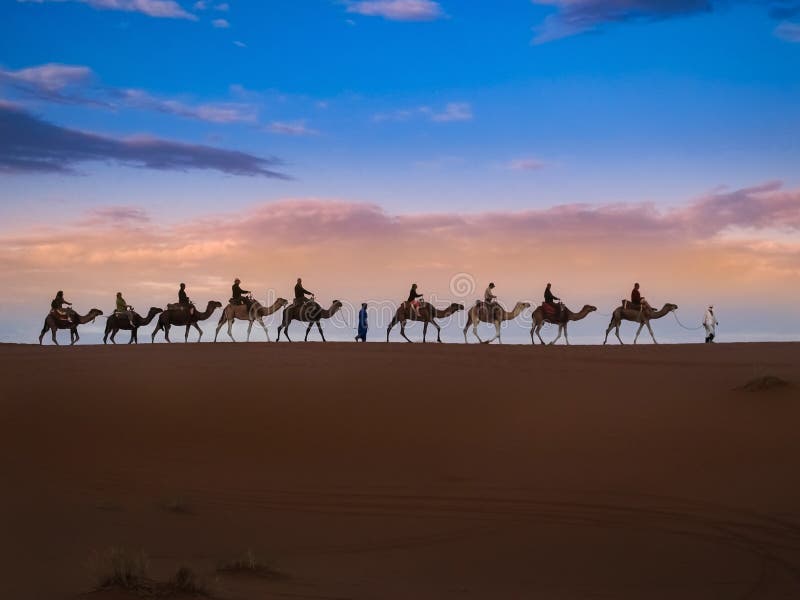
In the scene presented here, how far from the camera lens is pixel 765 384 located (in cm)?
2225

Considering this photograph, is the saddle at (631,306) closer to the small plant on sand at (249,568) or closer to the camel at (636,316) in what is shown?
the camel at (636,316)

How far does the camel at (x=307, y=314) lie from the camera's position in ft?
128

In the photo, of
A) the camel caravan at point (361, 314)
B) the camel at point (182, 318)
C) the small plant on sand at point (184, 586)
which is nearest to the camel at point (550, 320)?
the camel caravan at point (361, 314)

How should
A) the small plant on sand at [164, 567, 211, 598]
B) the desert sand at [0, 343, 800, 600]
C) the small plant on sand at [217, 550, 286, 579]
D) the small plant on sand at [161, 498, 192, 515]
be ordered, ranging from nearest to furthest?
the small plant on sand at [164, 567, 211, 598] < the small plant on sand at [217, 550, 286, 579] < the desert sand at [0, 343, 800, 600] < the small plant on sand at [161, 498, 192, 515]

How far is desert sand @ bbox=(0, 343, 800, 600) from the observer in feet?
40.0

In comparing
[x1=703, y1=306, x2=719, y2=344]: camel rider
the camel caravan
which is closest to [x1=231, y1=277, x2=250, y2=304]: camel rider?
the camel caravan

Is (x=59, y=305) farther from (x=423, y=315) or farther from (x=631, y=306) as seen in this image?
(x=631, y=306)

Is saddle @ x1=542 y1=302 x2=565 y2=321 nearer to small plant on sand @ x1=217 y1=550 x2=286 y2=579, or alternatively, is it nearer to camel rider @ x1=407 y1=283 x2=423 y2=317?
camel rider @ x1=407 y1=283 x2=423 y2=317

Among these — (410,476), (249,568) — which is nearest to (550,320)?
(410,476)

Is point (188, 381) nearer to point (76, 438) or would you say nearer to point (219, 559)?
point (76, 438)

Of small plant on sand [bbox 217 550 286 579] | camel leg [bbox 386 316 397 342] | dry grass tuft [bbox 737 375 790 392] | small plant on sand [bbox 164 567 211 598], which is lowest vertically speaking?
small plant on sand [bbox 217 550 286 579]

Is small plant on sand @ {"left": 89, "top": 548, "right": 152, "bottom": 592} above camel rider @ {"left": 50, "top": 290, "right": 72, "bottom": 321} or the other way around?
the other way around

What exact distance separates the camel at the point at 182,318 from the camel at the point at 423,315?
804 centimetres

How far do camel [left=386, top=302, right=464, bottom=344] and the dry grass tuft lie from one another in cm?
1913
